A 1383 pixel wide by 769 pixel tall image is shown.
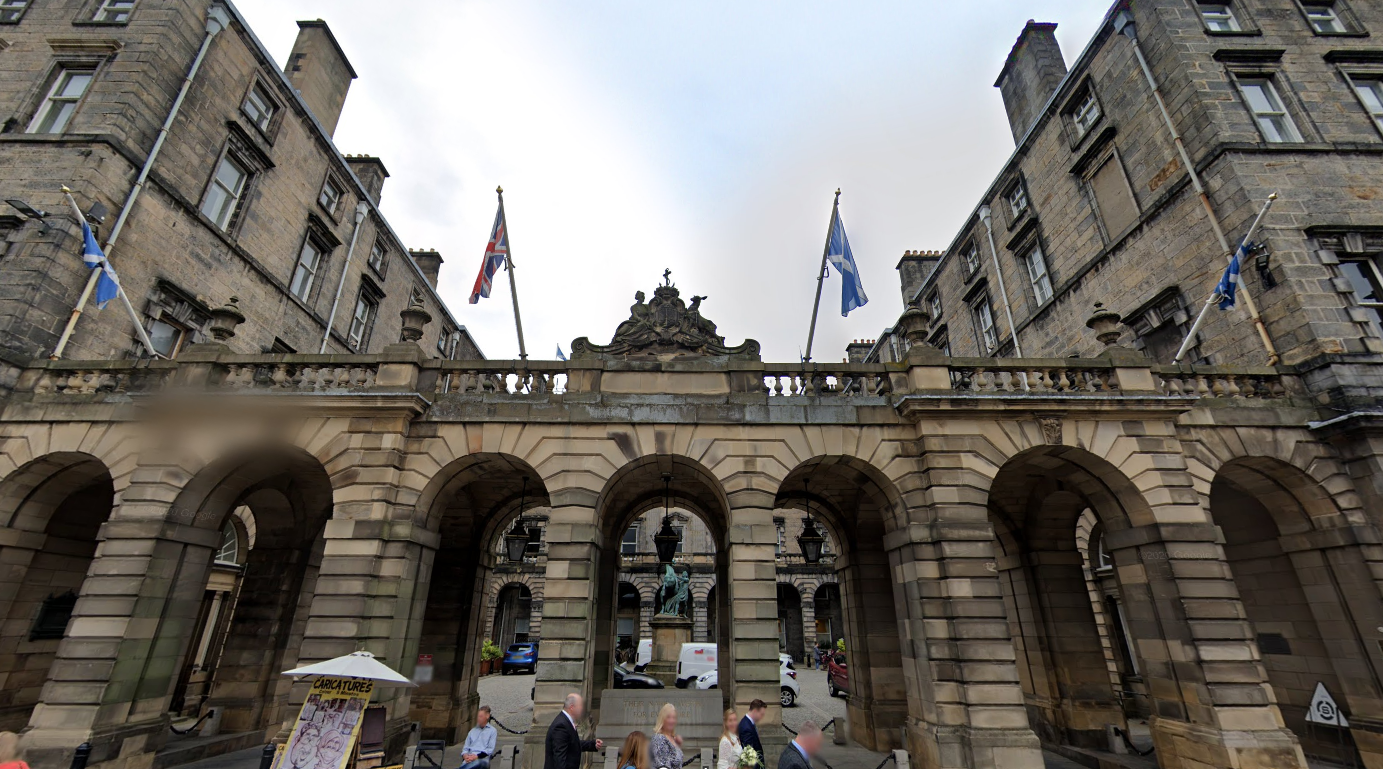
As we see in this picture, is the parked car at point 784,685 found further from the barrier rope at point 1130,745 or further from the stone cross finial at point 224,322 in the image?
the stone cross finial at point 224,322

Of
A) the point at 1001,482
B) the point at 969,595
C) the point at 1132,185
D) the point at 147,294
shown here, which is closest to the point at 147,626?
the point at 147,294

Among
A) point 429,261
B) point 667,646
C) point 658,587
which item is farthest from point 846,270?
point 658,587

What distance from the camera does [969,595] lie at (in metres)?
10.3

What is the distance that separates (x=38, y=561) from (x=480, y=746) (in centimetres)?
1074

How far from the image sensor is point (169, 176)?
50.1 feet

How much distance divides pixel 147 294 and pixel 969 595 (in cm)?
1959

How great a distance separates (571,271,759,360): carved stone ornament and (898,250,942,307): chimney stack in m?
22.1

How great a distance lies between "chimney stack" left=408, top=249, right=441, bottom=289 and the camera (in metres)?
30.5

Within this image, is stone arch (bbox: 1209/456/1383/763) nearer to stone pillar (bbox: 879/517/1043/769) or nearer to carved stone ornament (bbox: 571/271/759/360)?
stone pillar (bbox: 879/517/1043/769)

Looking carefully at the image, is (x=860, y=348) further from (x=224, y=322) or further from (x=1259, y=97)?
(x=224, y=322)

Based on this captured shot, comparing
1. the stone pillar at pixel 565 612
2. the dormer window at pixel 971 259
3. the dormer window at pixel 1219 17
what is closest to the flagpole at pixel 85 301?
the stone pillar at pixel 565 612

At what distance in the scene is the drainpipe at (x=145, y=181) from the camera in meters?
12.4

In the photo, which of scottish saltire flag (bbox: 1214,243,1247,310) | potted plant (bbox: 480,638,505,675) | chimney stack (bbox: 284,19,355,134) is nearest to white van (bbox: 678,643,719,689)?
potted plant (bbox: 480,638,505,675)

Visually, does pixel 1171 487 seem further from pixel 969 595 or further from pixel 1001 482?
pixel 969 595
